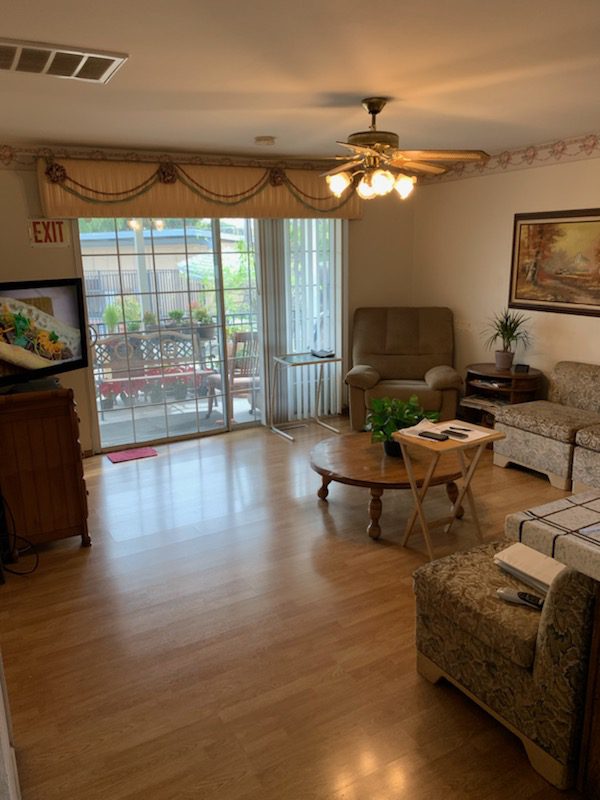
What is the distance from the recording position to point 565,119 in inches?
154

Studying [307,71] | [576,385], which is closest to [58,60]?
[307,71]

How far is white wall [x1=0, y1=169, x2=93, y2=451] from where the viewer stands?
14.8 feet

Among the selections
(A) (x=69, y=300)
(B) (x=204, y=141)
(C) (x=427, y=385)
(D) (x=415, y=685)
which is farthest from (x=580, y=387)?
(A) (x=69, y=300)

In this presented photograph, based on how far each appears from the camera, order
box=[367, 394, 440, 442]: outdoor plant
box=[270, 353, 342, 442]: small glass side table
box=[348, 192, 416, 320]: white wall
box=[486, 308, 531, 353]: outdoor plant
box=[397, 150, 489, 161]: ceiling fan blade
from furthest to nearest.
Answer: box=[348, 192, 416, 320]: white wall → box=[270, 353, 342, 442]: small glass side table → box=[486, 308, 531, 353]: outdoor plant → box=[367, 394, 440, 442]: outdoor plant → box=[397, 150, 489, 161]: ceiling fan blade

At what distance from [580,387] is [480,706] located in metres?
3.03

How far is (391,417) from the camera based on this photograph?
12.5 ft

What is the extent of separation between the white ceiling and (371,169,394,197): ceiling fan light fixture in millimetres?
397

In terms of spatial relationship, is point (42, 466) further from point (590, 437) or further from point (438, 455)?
point (590, 437)

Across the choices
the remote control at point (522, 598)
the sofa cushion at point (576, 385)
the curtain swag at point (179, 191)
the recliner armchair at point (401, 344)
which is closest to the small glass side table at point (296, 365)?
the recliner armchair at point (401, 344)

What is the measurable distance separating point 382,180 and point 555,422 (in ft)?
7.31

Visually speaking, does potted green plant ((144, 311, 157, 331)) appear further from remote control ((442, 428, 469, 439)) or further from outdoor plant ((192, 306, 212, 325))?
remote control ((442, 428, 469, 439))

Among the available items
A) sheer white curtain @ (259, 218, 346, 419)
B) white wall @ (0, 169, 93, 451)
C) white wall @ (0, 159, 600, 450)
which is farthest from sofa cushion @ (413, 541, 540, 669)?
white wall @ (0, 169, 93, 451)

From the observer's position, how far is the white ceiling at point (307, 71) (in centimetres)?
208

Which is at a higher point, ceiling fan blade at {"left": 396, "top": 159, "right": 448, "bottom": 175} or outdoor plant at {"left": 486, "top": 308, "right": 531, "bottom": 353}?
ceiling fan blade at {"left": 396, "top": 159, "right": 448, "bottom": 175}
